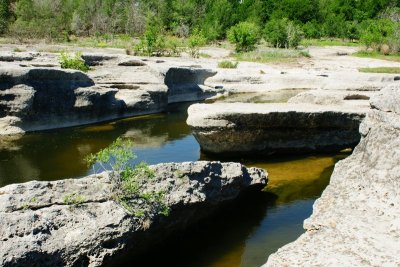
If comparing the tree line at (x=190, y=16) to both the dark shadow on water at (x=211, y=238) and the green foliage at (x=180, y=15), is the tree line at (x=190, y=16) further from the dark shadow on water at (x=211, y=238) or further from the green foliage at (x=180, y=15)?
the dark shadow on water at (x=211, y=238)

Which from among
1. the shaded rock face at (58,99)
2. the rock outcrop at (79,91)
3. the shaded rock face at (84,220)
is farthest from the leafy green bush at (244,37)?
the shaded rock face at (84,220)

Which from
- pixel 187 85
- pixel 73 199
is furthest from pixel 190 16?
pixel 73 199

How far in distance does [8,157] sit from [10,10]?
51.2 meters

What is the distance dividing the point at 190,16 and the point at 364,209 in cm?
6842

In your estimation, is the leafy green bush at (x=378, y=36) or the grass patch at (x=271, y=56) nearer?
the grass patch at (x=271, y=56)

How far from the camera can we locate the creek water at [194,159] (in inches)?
318

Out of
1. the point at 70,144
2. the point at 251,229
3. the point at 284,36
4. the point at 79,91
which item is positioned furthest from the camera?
the point at 284,36

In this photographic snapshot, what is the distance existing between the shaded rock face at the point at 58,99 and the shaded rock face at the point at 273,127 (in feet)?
21.1

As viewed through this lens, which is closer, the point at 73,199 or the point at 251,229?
the point at 73,199

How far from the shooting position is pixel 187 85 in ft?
81.6

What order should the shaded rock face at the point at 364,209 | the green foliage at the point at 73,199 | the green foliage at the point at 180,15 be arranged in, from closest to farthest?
the shaded rock face at the point at 364,209, the green foliage at the point at 73,199, the green foliage at the point at 180,15

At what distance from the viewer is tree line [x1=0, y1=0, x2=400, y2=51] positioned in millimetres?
53281

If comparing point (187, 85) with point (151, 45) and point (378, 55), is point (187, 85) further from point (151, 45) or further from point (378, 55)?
point (378, 55)

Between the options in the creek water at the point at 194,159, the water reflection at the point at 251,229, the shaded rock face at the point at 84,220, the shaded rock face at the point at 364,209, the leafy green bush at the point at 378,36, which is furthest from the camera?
the leafy green bush at the point at 378,36
